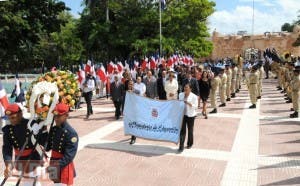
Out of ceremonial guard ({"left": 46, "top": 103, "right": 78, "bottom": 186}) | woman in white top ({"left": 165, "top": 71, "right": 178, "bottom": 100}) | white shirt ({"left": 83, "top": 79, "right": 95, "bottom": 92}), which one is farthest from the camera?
white shirt ({"left": 83, "top": 79, "right": 95, "bottom": 92})

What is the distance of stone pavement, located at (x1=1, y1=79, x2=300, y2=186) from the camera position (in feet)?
25.2

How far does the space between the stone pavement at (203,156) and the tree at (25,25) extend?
1563cm

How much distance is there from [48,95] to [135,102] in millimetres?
4638

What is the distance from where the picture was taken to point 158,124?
10.2m

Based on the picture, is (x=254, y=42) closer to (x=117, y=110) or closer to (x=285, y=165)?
(x=117, y=110)

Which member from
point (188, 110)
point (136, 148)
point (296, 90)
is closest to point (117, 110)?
point (136, 148)

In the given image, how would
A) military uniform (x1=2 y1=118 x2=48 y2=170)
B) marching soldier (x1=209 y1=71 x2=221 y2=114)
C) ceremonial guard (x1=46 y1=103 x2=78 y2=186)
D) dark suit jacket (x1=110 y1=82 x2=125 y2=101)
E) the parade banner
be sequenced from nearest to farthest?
ceremonial guard (x1=46 y1=103 x2=78 y2=186) → military uniform (x1=2 y1=118 x2=48 y2=170) → the parade banner → dark suit jacket (x1=110 y1=82 x2=125 y2=101) → marching soldier (x1=209 y1=71 x2=221 y2=114)

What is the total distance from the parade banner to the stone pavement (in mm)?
337

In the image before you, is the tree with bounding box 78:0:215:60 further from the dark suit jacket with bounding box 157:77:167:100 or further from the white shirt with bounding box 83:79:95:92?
the white shirt with bounding box 83:79:95:92

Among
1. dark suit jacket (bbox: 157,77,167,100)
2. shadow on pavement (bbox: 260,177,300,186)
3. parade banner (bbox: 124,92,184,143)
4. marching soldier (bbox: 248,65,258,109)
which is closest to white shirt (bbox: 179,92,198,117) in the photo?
parade banner (bbox: 124,92,184,143)

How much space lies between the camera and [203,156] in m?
9.24

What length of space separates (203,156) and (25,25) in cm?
2180

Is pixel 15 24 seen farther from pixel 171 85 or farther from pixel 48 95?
pixel 48 95

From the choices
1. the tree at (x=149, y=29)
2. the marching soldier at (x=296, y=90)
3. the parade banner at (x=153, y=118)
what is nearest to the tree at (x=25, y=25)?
the tree at (x=149, y=29)
